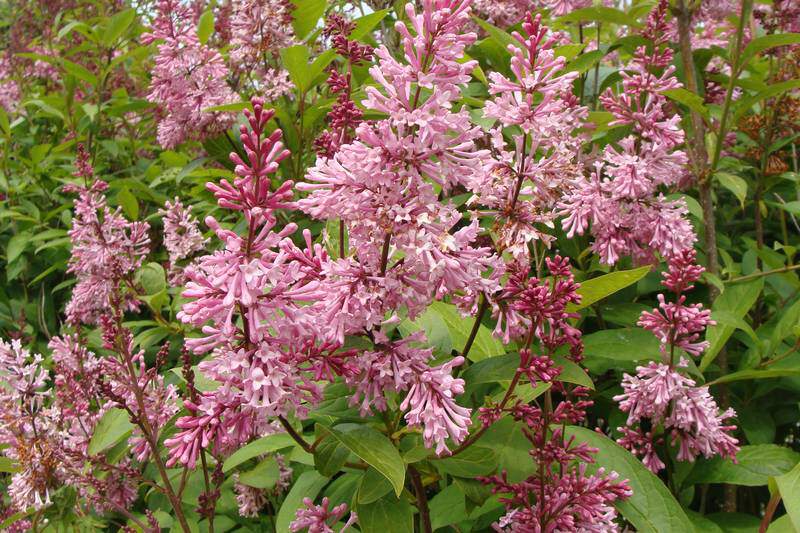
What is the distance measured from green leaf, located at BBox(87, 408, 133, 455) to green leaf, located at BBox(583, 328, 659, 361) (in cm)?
152

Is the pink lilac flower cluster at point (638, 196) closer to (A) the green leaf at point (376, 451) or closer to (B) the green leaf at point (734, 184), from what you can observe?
(B) the green leaf at point (734, 184)

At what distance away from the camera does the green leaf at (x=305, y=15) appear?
10.5ft

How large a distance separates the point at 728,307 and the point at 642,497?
3.15ft

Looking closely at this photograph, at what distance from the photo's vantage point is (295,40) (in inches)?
129

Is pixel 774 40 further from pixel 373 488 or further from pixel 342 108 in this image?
pixel 373 488

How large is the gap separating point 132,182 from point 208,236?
79 centimetres

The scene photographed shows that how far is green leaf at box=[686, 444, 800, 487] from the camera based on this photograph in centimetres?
205

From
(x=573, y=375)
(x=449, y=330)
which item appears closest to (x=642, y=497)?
(x=573, y=375)

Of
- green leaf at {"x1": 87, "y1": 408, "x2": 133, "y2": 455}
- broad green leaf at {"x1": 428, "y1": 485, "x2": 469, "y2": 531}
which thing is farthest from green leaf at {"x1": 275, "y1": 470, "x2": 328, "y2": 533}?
green leaf at {"x1": 87, "y1": 408, "x2": 133, "y2": 455}

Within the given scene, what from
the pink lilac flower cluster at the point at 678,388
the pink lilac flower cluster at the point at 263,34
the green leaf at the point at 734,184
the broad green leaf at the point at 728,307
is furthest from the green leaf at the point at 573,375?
→ the pink lilac flower cluster at the point at 263,34

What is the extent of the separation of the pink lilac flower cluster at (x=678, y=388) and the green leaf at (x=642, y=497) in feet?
0.55

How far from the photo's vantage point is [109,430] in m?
2.35

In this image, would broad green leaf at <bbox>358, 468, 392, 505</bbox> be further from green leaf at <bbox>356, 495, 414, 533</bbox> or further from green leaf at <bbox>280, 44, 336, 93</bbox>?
green leaf at <bbox>280, 44, 336, 93</bbox>

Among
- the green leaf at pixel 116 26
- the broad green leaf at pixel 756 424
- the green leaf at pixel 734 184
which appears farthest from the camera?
the green leaf at pixel 116 26
